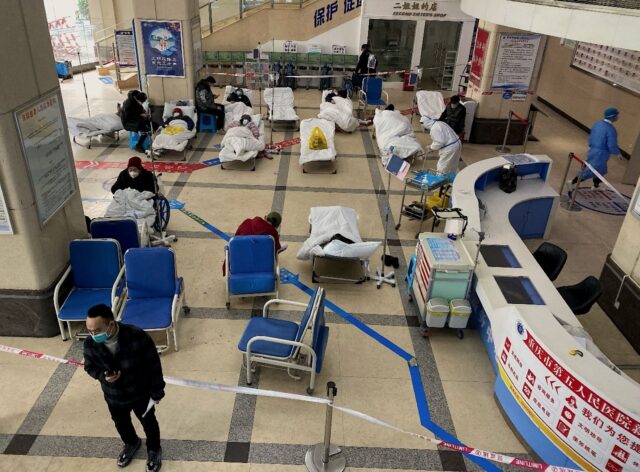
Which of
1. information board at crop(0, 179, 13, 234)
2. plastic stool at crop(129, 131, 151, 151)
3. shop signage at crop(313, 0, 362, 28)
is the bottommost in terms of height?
plastic stool at crop(129, 131, 151, 151)

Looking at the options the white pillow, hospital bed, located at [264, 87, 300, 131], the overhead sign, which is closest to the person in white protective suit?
Result: the white pillow

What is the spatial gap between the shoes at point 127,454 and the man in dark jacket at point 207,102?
889cm

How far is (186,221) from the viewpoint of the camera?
26.3 ft

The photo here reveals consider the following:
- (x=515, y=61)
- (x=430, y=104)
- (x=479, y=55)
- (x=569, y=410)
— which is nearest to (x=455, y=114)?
(x=515, y=61)

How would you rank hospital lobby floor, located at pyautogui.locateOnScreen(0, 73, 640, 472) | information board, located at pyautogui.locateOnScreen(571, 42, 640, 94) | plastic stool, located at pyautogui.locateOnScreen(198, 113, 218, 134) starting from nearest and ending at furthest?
hospital lobby floor, located at pyautogui.locateOnScreen(0, 73, 640, 472) < information board, located at pyautogui.locateOnScreen(571, 42, 640, 94) < plastic stool, located at pyautogui.locateOnScreen(198, 113, 218, 134)

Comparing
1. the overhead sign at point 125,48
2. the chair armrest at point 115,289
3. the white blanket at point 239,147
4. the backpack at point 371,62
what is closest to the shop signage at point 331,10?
the backpack at point 371,62

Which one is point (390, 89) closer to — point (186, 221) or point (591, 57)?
point (591, 57)

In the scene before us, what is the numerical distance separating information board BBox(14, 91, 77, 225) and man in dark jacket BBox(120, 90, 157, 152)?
197 inches

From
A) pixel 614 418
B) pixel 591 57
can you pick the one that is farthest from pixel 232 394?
pixel 591 57

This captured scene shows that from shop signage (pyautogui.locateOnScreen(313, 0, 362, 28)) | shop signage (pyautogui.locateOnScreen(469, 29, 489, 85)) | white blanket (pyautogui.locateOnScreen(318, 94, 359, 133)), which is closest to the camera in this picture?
shop signage (pyautogui.locateOnScreen(469, 29, 489, 85))

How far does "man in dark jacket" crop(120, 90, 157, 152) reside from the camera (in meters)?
10.2

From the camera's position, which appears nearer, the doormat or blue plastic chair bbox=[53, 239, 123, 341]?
blue plastic chair bbox=[53, 239, 123, 341]

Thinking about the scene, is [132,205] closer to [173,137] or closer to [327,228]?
[327,228]

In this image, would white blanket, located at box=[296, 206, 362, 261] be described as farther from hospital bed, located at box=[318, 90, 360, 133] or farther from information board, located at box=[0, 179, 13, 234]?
hospital bed, located at box=[318, 90, 360, 133]
